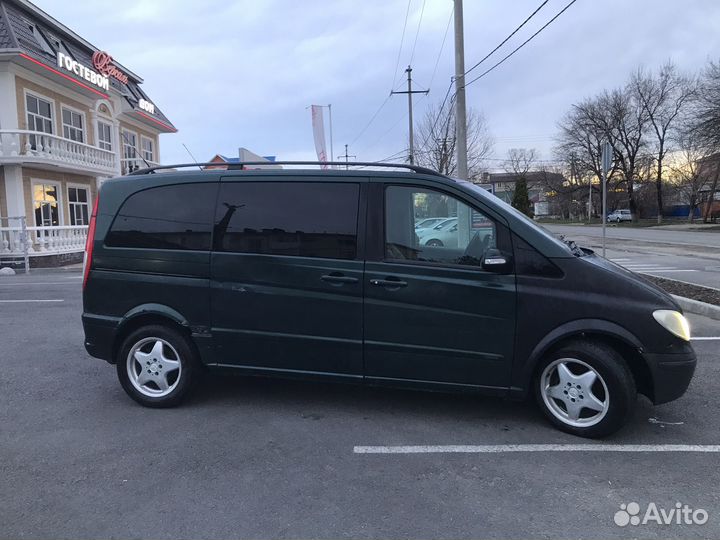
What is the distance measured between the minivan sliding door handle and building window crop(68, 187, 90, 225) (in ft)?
76.2

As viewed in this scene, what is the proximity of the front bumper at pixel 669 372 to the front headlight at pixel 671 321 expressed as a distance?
0.14 metres

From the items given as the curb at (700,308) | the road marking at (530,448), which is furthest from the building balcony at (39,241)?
the curb at (700,308)

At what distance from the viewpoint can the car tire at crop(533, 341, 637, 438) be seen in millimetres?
3668

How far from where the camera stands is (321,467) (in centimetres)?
338

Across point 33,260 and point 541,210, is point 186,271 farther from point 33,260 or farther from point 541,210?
point 541,210

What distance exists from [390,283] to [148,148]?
31.3 metres

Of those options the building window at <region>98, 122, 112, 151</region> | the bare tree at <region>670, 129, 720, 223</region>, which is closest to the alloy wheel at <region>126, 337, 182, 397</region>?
the building window at <region>98, 122, 112, 151</region>

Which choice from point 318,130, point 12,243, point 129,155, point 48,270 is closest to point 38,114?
point 12,243

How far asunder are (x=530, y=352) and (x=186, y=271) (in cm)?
274

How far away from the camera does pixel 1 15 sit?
63.6 feet

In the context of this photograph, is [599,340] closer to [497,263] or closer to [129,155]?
[497,263]

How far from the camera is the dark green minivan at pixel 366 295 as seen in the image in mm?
3744

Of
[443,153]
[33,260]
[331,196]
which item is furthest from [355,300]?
[443,153]

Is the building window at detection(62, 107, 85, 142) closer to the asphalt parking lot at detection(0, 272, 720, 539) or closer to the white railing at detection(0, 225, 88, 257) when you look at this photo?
the white railing at detection(0, 225, 88, 257)
